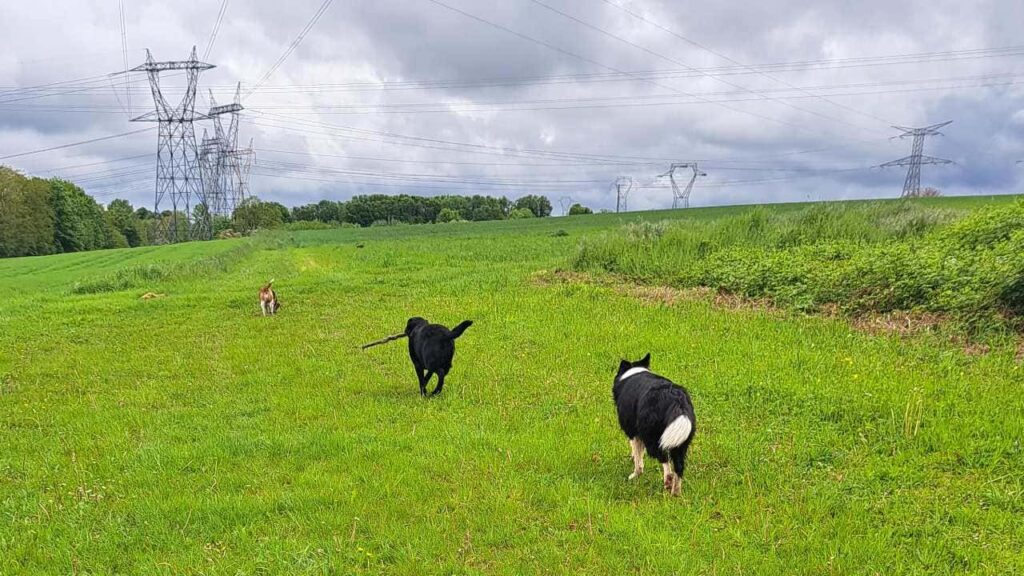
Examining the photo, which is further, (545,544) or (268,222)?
(268,222)

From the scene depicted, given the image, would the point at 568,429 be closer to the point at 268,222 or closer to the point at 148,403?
the point at 148,403

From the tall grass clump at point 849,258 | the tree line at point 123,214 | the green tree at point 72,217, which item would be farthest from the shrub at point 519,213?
the tall grass clump at point 849,258

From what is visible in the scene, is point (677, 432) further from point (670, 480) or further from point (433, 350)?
point (433, 350)

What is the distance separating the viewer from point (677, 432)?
4.75m

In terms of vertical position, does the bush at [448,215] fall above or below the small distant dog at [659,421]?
above

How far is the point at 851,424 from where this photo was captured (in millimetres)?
6793

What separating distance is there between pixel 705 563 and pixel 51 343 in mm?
15687

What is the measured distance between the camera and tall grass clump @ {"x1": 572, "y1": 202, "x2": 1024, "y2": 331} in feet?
34.5

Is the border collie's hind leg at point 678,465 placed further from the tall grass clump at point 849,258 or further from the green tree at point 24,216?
the green tree at point 24,216

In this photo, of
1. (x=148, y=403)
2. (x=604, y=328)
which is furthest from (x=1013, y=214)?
(x=148, y=403)

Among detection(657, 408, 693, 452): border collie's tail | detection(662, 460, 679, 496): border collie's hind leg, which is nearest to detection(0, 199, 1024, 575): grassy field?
detection(662, 460, 679, 496): border collie's hind leg

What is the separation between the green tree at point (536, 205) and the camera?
513 ft

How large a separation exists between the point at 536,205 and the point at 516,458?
15405 centimetres

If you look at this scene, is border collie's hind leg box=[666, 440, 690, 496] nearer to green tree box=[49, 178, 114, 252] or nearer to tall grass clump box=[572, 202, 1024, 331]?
tall grass clump box=[572, 202, 1024, 331]
